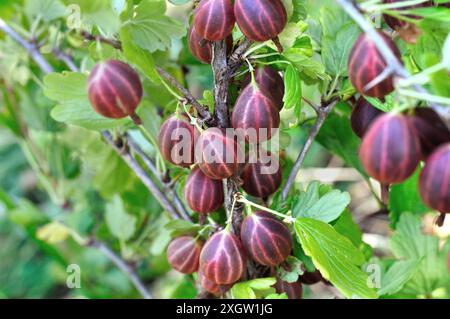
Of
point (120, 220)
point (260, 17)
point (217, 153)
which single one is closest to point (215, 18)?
point (260, 17)

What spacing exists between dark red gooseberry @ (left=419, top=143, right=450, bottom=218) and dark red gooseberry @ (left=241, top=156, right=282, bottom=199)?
15.0 inches

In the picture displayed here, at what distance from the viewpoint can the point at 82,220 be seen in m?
1.49

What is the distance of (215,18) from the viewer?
2.42 feet

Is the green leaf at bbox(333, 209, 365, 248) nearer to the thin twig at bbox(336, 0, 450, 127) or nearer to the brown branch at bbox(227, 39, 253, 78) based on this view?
the brown branch at bbox(227, 39, 253, 78)

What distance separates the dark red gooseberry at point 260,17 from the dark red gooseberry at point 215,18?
0.02 meters

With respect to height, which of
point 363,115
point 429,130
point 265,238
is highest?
point 429,130

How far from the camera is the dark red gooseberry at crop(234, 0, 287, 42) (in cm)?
71

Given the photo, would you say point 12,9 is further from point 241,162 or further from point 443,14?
point 443,14

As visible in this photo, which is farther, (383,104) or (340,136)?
(340,136)

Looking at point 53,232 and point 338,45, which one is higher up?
point 338,45

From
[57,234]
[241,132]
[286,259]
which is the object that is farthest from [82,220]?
[241,132]

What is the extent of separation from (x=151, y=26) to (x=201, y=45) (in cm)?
8

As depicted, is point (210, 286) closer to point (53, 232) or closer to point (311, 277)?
point (311, 277)

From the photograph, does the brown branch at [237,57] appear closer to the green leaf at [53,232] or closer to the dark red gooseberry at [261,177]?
the dark red gooseberry at [261,177]
